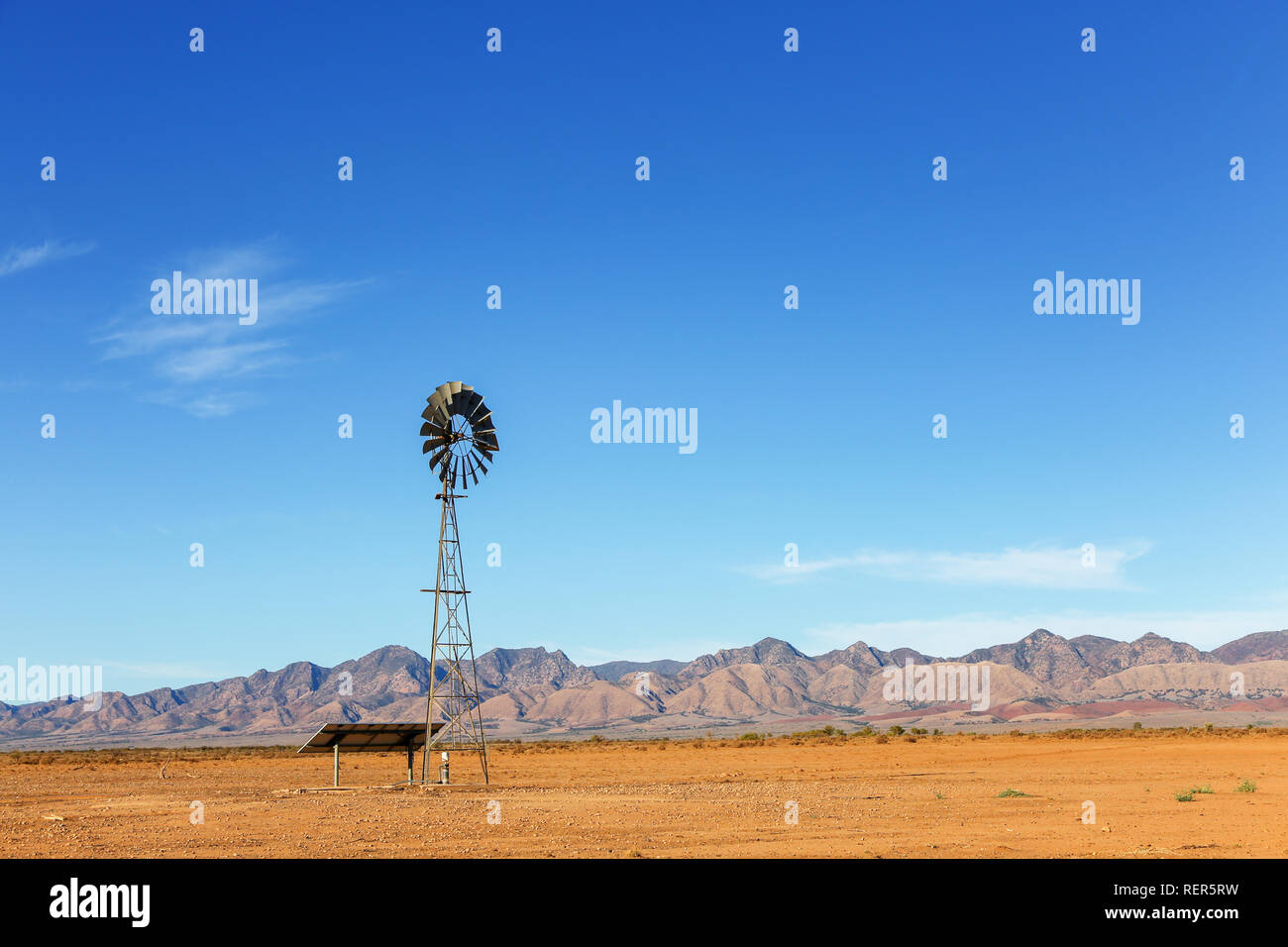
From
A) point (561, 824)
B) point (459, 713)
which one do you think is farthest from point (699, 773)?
point (561, 824)

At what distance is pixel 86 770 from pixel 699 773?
32808 millimetres

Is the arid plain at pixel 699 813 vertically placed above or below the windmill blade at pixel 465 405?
below

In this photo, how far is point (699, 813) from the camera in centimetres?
2412

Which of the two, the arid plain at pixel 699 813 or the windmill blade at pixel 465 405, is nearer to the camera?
the arid plain at pixel 699 813

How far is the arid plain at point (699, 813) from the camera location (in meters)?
18.2

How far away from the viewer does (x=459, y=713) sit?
1275 inches
